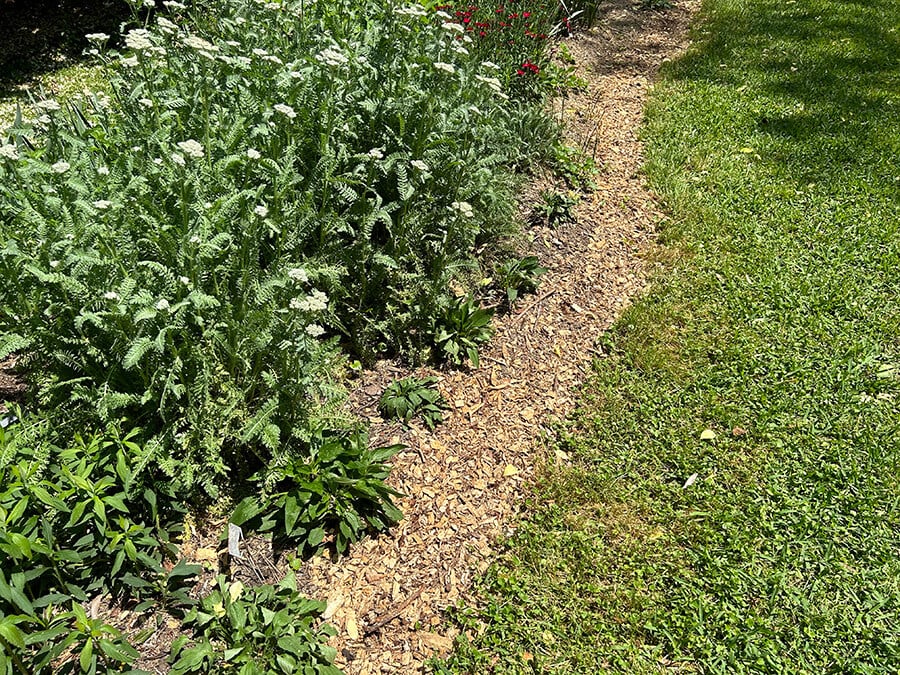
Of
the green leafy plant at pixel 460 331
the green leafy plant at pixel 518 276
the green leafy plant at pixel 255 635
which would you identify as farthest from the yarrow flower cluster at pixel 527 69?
the green leafy plant at pixel 255 635

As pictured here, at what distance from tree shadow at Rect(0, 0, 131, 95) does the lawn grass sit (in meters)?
6.19

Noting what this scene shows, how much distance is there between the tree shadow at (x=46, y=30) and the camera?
6.45m

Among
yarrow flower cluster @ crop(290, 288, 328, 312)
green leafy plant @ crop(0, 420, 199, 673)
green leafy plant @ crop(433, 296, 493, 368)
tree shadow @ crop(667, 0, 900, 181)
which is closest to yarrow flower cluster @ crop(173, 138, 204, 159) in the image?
yarrow flower cluster @ crop(290, 288, 328, 312)

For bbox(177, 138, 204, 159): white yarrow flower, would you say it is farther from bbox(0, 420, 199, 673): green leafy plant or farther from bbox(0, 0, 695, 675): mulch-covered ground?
bbox(0, 0, 695, 675): mulch-covered ground

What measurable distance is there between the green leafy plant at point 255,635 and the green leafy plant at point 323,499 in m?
0.23

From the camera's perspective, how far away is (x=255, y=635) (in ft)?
6.89

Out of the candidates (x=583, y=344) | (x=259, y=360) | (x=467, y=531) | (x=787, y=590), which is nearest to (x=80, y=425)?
(x=259, y=360)

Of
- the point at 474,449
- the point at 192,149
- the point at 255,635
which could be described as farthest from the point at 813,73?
the point at 255,635

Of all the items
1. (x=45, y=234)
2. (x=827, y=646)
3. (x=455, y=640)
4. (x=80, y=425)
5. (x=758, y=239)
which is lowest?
(x=827, y=646)

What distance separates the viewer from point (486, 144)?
156 inches

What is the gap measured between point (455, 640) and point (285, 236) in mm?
1815

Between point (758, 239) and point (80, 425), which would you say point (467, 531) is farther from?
point (758, 239)

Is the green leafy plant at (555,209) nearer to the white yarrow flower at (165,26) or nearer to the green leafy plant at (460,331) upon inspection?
the green leafy plant at (460,331)

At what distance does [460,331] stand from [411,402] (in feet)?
1.86
